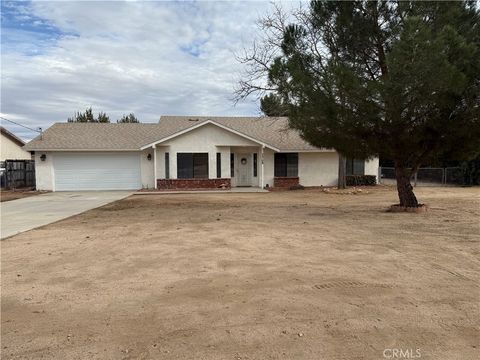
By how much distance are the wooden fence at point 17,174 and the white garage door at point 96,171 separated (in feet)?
12.9

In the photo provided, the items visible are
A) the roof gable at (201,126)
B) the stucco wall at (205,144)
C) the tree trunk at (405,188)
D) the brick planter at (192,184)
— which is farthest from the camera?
the stucco wall at (205,144)

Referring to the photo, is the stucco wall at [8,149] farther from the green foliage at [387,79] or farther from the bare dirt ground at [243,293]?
the bare dirt ground at [243,293]

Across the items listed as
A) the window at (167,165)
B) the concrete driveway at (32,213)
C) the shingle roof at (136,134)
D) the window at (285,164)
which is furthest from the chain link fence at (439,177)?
the concrete driveway at (32,213)

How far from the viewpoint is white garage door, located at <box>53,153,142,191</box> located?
24797 millimetres

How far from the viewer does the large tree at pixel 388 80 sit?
399 inches

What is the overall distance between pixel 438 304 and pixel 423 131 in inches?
331

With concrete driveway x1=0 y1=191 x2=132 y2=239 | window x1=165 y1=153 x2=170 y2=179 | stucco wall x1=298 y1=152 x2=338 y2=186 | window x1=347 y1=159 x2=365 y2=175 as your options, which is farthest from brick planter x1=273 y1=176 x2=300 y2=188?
concrete driveway x1=0 y1=191 x2=132 y2=239

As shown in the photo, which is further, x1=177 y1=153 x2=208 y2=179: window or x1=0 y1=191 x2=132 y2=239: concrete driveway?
x1=177 y1=153 x2=208 y2=179: window

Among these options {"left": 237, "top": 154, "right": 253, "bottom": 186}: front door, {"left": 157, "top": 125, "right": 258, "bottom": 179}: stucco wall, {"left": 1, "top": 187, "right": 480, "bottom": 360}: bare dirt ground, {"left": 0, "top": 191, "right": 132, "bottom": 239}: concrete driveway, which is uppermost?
{"left": 157, "top": 125, "right": 258, "bottom": 179}: stucco wall

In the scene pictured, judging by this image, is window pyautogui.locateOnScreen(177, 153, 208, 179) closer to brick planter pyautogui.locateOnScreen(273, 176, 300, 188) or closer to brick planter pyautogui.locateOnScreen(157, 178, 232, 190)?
brick planter pyautogui.locateOnScreen(157, 178, 232, 190)

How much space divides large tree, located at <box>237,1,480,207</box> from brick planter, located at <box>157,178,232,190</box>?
1086cm

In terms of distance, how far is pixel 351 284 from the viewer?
5.45 m

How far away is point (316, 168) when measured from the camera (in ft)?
85.1

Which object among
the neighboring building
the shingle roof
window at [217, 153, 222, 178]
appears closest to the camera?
window at [217, 153, 222, 178]
